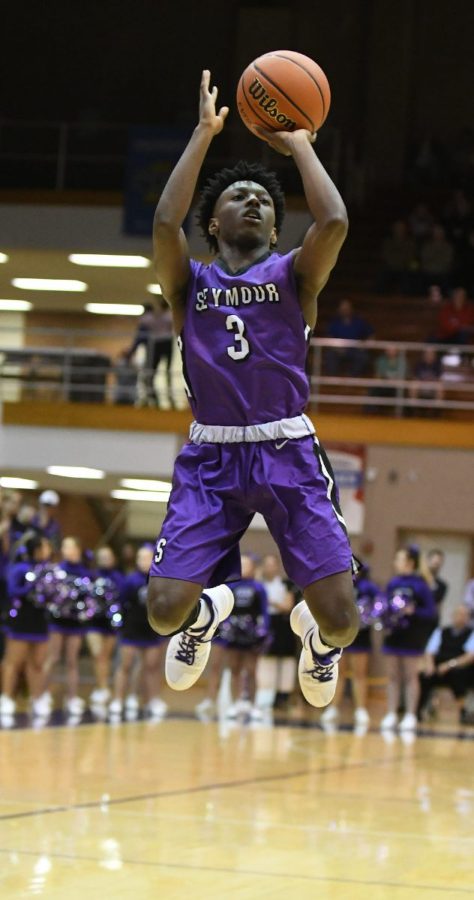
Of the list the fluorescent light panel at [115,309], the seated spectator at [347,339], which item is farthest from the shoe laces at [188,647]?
the fluorescent light panel at [115,309]

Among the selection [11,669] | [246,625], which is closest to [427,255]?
[246,625]

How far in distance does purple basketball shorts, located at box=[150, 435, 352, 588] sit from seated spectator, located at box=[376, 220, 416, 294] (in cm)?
1694

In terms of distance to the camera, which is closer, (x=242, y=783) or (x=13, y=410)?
(x=242, y=783)

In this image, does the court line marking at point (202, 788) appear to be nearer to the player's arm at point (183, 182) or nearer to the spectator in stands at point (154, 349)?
the player's arm at point (183, 182)

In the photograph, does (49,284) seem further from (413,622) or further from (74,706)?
(413,622)

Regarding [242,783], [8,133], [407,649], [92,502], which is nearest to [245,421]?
[242,783]

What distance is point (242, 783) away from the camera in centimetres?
1032

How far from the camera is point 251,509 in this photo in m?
5.83

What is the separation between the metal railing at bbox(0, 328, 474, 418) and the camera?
1964 centimetres

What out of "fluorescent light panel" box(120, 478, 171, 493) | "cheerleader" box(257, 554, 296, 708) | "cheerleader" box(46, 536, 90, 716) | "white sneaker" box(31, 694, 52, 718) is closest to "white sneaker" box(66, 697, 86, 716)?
"cheerleader" box(46, 536, 90, 716)

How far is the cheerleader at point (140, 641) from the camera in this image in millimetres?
Result: 15727

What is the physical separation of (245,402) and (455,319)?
15.4 meters

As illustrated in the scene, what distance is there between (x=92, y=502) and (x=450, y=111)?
33.8ft

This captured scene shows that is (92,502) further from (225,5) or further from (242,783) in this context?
(242,783)
